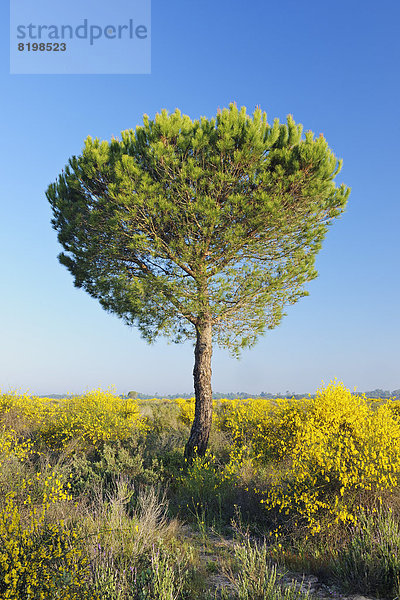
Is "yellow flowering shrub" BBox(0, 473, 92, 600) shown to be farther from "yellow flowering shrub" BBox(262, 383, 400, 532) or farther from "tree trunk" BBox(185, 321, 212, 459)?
"tree trunk" BBox(185, 321, 212, 459)

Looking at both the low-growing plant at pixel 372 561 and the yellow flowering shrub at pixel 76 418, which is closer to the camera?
the low-growing plant at pixel 372 561

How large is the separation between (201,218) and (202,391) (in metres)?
4.44

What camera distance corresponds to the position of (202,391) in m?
9.93

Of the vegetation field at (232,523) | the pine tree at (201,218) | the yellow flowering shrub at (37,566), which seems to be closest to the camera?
the yellow flowering shrub at (37,566)

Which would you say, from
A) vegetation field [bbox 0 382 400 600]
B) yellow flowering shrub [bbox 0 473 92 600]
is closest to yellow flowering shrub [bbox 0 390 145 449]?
vegetation field [bbox 0 382 400 600]

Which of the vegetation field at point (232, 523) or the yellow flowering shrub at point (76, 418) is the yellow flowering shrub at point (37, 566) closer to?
the vegetation field at point (232, 523)

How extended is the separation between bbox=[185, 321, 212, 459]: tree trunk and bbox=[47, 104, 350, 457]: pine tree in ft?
0.09

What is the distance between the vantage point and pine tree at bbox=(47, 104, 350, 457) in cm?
866

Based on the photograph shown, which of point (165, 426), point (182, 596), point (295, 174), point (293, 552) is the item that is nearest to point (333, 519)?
point (293, 552)

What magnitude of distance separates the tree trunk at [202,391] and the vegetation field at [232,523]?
1.03 m

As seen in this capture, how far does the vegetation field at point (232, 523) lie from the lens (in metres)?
3.03

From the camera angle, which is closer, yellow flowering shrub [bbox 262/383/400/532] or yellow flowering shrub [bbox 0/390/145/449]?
yellow flowering shrub [bbox 262/383/400/532]

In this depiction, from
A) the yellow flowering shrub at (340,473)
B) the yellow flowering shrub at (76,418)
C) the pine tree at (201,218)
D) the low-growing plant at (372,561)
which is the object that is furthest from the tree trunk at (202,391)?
the low-growing plant at (372,561)

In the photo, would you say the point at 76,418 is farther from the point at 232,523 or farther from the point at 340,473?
the point at 340,473
